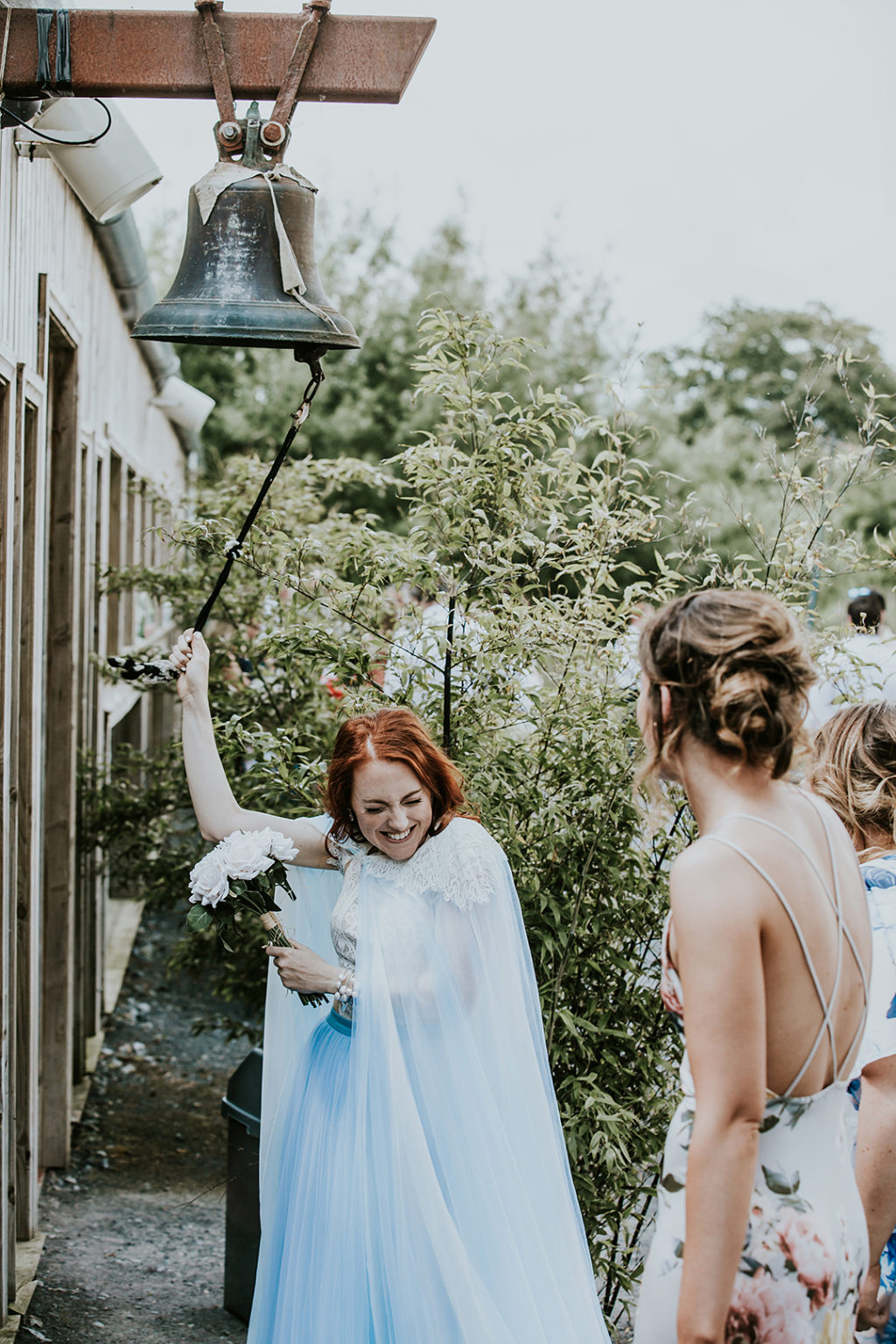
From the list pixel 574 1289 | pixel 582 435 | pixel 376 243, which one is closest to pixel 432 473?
pixel 582 435

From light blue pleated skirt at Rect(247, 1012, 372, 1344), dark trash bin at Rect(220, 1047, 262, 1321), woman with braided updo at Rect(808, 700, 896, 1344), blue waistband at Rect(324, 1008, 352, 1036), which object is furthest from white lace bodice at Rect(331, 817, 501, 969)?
dark trash bin at Rect(220, 1047, 262, 1321)

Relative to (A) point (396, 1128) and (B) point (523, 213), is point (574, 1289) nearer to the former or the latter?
(A) point (396, 1128)

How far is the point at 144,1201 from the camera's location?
4.81 m

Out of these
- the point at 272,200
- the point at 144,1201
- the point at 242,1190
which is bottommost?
the point at 144,1201

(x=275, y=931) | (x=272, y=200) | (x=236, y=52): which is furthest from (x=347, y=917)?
(x=236, y=52)

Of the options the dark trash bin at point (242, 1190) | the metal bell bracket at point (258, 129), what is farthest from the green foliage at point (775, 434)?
the dark trash bin at point (242, 1190)

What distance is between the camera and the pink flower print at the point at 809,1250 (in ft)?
5.49

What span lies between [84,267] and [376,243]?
1851 cm

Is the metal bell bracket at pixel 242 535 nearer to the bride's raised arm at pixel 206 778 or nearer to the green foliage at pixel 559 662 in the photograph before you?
the bride's raised arm at pixel 206 778

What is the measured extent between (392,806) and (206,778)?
0.44 metres

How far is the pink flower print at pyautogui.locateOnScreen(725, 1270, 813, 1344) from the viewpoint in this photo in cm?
167

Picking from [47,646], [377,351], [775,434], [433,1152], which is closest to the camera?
[433,1152]

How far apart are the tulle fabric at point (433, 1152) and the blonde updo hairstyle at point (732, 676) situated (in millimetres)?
1014

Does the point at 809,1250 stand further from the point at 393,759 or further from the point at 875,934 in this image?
the point at 393,759
